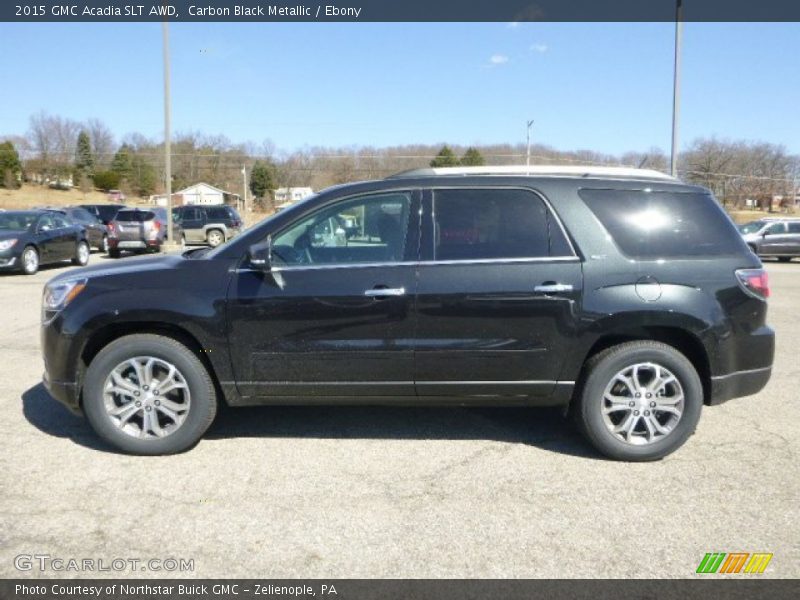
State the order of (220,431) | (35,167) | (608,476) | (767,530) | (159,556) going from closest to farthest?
(159,556) → (767,530) → (608,476) → (220,431) → (35,167)

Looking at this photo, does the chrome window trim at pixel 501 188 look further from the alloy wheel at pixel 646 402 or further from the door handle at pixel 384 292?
the alloy wheel at pixel 646 402

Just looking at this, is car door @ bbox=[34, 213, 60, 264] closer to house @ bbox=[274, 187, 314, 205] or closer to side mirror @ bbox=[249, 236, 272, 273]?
side mirror @ bbox=[249, 236, 272, 273]

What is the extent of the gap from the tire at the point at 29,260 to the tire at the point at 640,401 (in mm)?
14131

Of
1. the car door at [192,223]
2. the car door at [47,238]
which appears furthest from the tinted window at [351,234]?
the car door at [192,223]

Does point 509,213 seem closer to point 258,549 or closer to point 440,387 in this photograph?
point 440,387

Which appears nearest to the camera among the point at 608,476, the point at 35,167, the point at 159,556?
the point at 159,556

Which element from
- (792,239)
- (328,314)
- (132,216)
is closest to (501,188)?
(328,314)

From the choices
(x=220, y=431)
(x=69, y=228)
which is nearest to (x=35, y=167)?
(x=69, y=228)

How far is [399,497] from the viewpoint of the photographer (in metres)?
3.59

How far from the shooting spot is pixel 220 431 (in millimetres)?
4629

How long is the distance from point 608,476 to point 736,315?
1.36m

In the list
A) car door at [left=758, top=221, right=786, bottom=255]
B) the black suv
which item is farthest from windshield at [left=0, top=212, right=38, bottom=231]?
car door at [left=758, top=221, right=786, bottom=255]

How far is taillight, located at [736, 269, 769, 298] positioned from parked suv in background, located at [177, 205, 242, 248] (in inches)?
941

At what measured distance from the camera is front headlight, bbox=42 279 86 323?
4.13 metres
